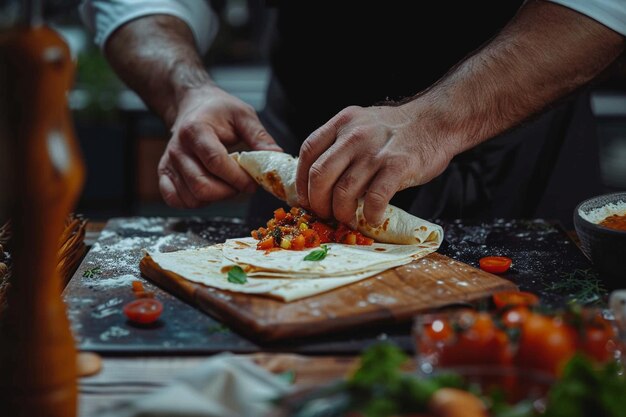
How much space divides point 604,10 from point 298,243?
51.9 inches

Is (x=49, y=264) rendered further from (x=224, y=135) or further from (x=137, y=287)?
(x=224, y=135)

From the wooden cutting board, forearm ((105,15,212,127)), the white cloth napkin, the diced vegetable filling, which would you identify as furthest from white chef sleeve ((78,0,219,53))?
the white cloth napkin

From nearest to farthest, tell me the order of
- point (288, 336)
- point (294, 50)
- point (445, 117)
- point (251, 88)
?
1. point (288, 336)
2. point (445, 117)
3. point (294, 50)
4. point (251, 88)

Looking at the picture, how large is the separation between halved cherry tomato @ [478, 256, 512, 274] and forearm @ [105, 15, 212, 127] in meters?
1.58

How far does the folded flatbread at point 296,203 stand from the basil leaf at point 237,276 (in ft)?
1.84

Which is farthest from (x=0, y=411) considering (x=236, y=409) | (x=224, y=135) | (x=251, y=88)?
(x=251, y=88)

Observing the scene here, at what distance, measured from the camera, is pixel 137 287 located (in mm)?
2191

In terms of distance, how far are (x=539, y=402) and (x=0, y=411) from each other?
0.93 m

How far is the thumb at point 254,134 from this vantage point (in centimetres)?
312

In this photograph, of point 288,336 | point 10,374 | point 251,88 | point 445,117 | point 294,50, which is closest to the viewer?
point 10,374

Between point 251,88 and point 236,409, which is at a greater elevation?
point 236,409

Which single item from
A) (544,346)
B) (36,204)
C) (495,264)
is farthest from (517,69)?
(36,204)

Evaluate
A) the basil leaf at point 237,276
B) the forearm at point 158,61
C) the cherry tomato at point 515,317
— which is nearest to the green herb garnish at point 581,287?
the cherry tomato at point 515,317

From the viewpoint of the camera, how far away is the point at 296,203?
2.88 metres
